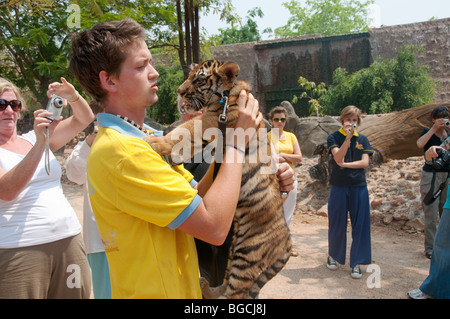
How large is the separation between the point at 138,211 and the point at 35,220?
1.73 m

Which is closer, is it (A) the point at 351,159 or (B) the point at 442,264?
(B) the point at 442,264

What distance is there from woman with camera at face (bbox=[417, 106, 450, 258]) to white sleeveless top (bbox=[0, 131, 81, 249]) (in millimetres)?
5378

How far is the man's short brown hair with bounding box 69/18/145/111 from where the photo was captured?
1466 mm

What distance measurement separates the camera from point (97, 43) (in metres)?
1.47

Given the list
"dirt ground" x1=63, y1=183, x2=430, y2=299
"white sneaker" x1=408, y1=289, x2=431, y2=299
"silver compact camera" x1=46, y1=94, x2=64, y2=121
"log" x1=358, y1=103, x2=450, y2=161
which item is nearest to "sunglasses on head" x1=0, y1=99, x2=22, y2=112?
"silver compact camera" x1=46, y1=94, x2=64, y2=121

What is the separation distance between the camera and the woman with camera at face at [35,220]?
8.09 feet

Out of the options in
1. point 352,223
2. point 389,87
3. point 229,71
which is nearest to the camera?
point 229,71

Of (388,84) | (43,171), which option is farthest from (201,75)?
(388,84)

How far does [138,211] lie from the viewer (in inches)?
51.5

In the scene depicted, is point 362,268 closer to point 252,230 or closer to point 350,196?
point 350,196

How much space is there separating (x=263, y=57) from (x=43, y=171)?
18.9 meters

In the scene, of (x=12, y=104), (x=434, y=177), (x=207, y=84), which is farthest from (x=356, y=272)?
(x=12, y=104)

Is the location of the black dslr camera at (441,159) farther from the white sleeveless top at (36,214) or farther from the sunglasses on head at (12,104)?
the sunglasses on head at (12,104)

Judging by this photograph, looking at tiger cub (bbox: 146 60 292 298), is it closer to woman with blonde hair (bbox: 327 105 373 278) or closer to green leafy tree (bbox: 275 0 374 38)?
woman with blonde hair (bbox: 327 105 373 278)
